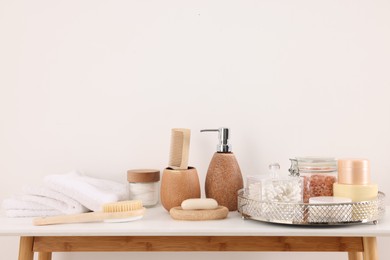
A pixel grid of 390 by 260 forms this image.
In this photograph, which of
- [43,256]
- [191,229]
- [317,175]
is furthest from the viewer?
[43,256]

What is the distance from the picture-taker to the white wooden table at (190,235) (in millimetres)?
811

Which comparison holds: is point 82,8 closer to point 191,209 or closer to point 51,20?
point 51,20

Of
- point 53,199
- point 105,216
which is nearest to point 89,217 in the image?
point 105,216

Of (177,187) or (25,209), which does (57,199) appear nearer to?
(25,209)

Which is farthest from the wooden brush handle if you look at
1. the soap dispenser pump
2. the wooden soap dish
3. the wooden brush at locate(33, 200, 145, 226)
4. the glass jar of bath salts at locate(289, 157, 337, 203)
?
the glass jar of bath salts at locate(289, 157, 337, 203)

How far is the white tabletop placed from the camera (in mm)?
803

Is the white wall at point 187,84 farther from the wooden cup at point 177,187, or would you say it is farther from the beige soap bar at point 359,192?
the beige soap bar at point 359,192

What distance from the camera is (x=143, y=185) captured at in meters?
1.02

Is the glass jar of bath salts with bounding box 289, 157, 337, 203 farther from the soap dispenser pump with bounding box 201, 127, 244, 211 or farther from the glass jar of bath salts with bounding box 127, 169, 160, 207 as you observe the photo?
the glass jar of bath salts with bounding box 127, 169, 160, 207

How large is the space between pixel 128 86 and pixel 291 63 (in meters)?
0.44

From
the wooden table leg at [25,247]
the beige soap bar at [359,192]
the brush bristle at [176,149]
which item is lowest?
the wooden table leg at [25,247]

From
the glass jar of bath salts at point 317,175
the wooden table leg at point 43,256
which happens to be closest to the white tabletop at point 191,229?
the glass jar of bath salts at point 317,175

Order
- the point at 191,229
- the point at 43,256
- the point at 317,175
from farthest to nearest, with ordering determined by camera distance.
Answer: the point at 43,256
the point at 317,175
the point at 191,229

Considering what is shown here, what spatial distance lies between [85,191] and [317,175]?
0.51 metres
